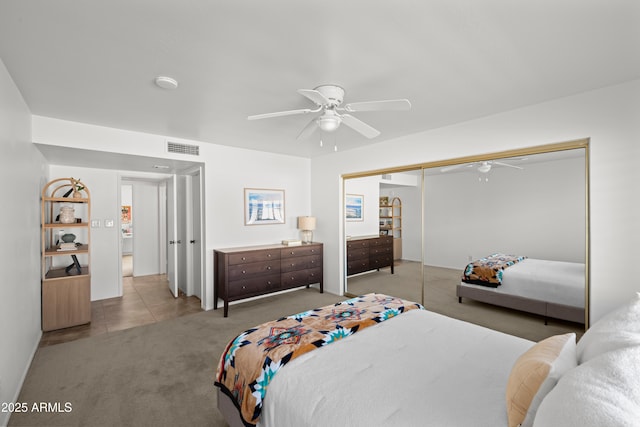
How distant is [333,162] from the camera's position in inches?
208

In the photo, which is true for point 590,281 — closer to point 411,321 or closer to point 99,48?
point 411,321

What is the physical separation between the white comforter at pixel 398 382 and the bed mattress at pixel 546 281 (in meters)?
1.44

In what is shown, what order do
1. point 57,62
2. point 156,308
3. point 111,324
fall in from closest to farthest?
point 57,62
point 111,324
point 156,308

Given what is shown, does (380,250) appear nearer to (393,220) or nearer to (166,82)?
(393,220)

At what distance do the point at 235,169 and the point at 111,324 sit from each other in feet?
8.98

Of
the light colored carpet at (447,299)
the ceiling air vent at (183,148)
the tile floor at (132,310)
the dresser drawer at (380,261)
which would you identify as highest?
the ceiling air vent at (183,148)

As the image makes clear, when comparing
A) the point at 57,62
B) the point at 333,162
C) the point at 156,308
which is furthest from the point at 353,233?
the point at 57,62

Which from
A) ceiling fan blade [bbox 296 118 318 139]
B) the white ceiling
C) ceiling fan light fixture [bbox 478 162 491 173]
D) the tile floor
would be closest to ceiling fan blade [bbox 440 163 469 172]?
ceiling fan light fixture [bbox 478 162 491 173]

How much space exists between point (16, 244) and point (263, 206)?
313cm

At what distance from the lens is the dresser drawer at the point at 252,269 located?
421 centimetres

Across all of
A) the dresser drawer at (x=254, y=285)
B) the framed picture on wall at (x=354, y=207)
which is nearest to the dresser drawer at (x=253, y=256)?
the dresser drawer at (x=254, y=285)

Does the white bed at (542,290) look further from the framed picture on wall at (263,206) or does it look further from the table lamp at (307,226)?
the framed picture on wall at (263,206)

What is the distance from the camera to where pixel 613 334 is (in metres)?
1.32

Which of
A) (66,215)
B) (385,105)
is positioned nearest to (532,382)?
(385,105)
